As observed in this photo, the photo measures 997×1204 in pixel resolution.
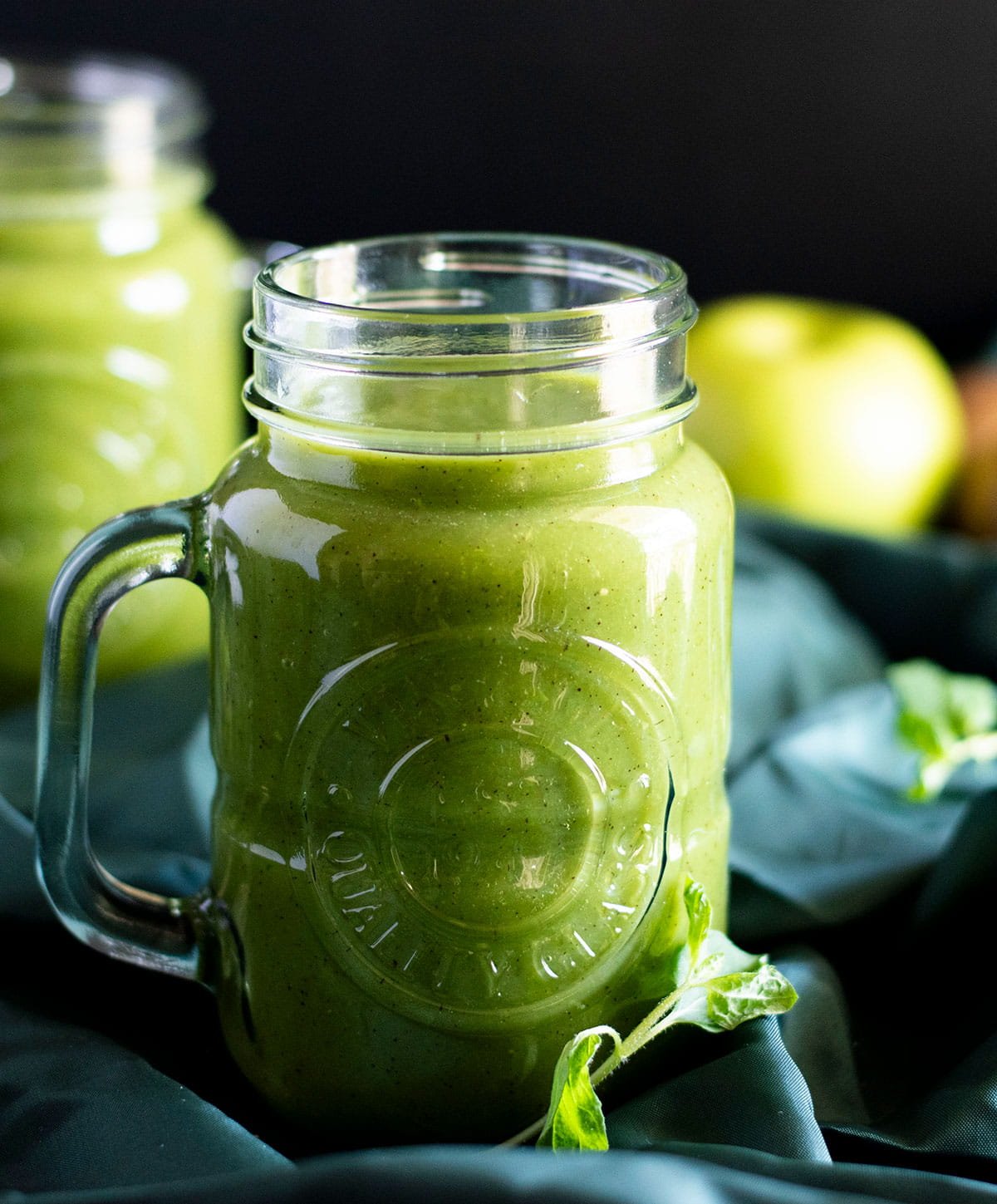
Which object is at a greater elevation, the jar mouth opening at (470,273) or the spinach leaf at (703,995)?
the jar mouth opening at (470,273)

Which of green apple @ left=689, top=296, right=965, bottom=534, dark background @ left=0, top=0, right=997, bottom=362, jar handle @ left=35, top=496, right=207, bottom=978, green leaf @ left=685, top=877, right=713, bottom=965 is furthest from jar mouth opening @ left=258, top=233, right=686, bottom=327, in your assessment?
dark background @ left=0, top=0, right=997, bottom=362

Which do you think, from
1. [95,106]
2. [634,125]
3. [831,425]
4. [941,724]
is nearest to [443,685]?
[941,724]

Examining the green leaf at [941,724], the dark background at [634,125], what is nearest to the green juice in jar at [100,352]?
the green leaf at [941,724]

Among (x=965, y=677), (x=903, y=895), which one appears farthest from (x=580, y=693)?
(x=965, y=677)

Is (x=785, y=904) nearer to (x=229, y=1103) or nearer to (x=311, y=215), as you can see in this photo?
(x=229, y=1103)

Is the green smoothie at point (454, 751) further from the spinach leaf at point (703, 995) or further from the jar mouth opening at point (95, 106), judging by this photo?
the jar mouth opening at point (95, 106)

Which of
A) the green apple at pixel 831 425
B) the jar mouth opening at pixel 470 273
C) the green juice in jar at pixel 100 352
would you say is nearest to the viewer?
the jar mouth opening at pixel 470 273
